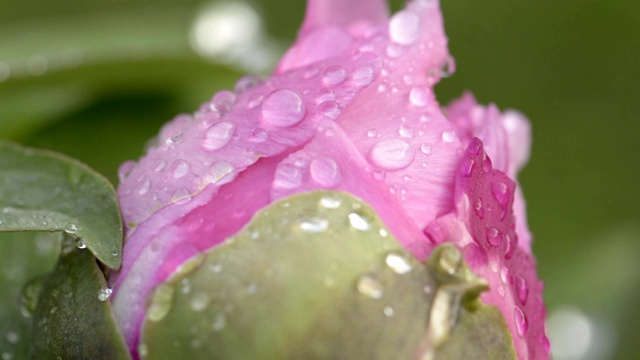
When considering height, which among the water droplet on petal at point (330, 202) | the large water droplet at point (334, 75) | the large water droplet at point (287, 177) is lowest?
the water droplet on petal at point (330, 202)

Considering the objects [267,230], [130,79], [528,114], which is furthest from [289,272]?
[528,114]

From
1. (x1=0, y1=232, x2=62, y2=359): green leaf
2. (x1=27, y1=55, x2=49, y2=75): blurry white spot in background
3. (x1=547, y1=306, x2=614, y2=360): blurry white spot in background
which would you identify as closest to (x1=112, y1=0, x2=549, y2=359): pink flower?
(x1=0, y1=232, x2=62, y2=359): green leaf

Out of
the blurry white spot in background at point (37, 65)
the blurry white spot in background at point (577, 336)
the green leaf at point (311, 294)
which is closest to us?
the green leaf at point (311, 294)

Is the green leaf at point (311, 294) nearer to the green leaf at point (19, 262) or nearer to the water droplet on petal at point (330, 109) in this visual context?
the water droplet on petal at point (330, 109)

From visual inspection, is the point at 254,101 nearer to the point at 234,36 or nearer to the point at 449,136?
the point at 449,136

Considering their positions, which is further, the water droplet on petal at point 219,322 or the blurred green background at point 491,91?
the blurred green background at point 491,91

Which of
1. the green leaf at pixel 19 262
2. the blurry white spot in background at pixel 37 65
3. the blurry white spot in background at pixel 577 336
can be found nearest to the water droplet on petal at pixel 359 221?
the green leaf at pixel 19 262

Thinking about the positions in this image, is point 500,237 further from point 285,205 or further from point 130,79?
point 130,79
